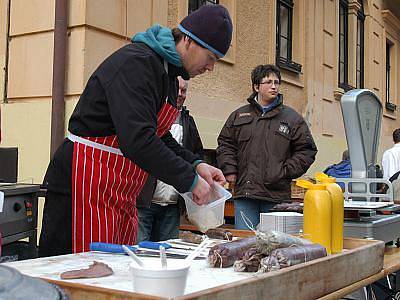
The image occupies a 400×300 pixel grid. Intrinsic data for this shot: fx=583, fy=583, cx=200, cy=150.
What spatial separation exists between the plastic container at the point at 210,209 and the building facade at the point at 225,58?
2520 millimetres

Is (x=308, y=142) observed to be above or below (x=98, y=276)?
above

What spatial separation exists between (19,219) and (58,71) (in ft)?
5.56

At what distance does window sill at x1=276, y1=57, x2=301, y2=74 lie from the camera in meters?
7.85

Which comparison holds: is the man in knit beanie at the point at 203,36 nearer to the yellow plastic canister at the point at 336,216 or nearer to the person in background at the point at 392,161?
the yellow plastic canister at the point at 336,216

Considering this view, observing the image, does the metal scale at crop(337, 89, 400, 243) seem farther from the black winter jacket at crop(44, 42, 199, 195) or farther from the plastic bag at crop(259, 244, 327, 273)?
the black winter jacket at crop(44, 42, 199, 195)

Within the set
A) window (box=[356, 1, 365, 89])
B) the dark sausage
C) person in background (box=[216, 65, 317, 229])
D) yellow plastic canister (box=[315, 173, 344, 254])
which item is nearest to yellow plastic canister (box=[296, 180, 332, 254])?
yellow plastic canister (box=[315, 173, 344, 254])

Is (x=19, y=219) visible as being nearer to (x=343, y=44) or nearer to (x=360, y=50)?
Answer: (x=343, y=44)

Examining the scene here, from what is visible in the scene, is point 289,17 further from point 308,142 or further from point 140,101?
point 140,101

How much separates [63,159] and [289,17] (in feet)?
22.4

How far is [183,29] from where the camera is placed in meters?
2.23

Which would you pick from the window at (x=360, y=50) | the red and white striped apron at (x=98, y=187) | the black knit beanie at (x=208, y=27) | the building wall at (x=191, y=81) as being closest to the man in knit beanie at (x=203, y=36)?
the black knit beanie at (x=208, y=27)

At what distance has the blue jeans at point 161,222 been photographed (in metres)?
3.82

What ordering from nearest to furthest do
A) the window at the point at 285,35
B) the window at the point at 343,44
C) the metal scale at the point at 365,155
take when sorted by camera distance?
the metal scale at the point at 365,155
the window at the point at 285,35
the window at the point at 343,44

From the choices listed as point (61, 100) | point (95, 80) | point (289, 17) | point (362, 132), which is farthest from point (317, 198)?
point (289, 17)
